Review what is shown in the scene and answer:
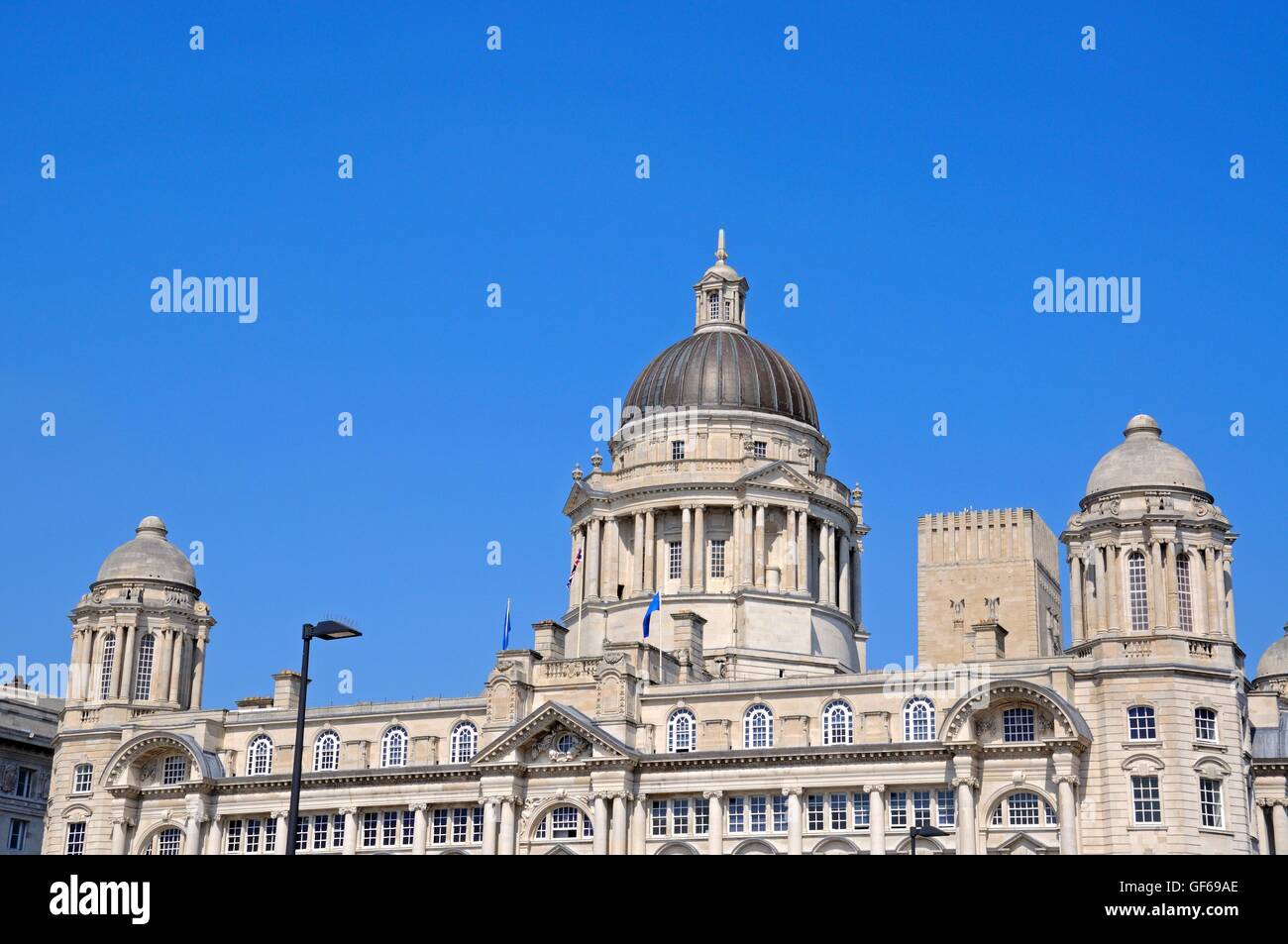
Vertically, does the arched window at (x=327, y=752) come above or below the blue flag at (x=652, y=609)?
below

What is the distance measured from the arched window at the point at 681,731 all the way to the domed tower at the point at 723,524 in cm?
910

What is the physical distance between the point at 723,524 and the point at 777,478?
3.66m

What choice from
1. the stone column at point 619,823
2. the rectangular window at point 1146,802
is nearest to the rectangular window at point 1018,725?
the rectangular window at point 1146,802

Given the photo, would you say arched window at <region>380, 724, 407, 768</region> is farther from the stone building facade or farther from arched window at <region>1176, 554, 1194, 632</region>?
arched window at <region>1176, 554, 1194, 632</region>

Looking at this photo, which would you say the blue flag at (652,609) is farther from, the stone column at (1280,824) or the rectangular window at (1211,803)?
the stone column at (1280,824)

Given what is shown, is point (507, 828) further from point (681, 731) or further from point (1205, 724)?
point (1205, 724)

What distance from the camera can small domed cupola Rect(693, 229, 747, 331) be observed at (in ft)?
326

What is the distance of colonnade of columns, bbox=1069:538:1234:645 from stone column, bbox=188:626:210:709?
43317 mm

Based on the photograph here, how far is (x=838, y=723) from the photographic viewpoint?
72750 millimetres

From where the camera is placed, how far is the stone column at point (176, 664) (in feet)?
286

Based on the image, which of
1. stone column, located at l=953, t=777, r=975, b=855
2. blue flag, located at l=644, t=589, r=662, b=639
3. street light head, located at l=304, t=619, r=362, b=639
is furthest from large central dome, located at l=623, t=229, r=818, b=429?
street light head, located at l=304, t=619, r=362, b=639

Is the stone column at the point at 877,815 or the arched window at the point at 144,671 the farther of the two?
the arched window at the point at 144,671

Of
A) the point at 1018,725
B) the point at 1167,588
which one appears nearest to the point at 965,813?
the point at 1018,725
